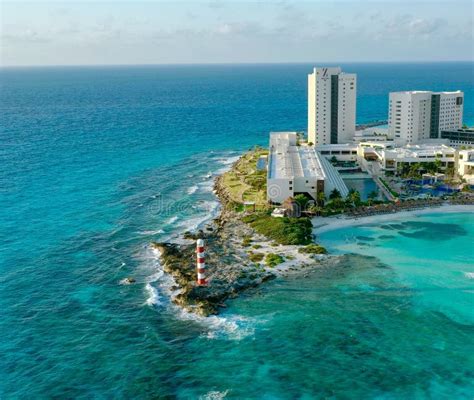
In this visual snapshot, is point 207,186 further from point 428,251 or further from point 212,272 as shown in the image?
point 428,251

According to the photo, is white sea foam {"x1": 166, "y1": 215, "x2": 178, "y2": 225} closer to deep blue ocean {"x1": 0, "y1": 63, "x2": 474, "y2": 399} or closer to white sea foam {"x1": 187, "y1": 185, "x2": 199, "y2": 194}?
deep blue ocean {"x1": 0, "y1": 63, "x2": 474, "y2": 399}

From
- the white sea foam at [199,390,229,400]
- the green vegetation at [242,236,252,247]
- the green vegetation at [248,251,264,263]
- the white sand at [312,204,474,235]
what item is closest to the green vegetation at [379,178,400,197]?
the white sand at [312,204,474,235]

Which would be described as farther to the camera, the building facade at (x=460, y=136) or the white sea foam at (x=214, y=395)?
the building facade at (x=460, y=136)

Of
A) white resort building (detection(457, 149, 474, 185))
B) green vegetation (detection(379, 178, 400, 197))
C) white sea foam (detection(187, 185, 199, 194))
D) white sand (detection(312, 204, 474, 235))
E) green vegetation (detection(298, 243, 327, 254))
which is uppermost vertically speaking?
white resort building (detection(457, 149, 474, 185))

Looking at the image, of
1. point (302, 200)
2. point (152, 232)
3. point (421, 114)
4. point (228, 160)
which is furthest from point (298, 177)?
point (421, 114)

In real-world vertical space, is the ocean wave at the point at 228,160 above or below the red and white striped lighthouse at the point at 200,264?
above

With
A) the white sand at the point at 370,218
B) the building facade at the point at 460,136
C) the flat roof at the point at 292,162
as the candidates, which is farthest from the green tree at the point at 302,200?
the building facade at the point at 460,136

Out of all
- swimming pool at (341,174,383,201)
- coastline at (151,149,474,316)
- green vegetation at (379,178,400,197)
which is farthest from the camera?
swimming pool at (341,174,383,201)

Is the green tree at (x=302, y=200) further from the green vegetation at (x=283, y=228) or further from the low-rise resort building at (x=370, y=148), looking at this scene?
the green vegetation at (x=283, y=228)
